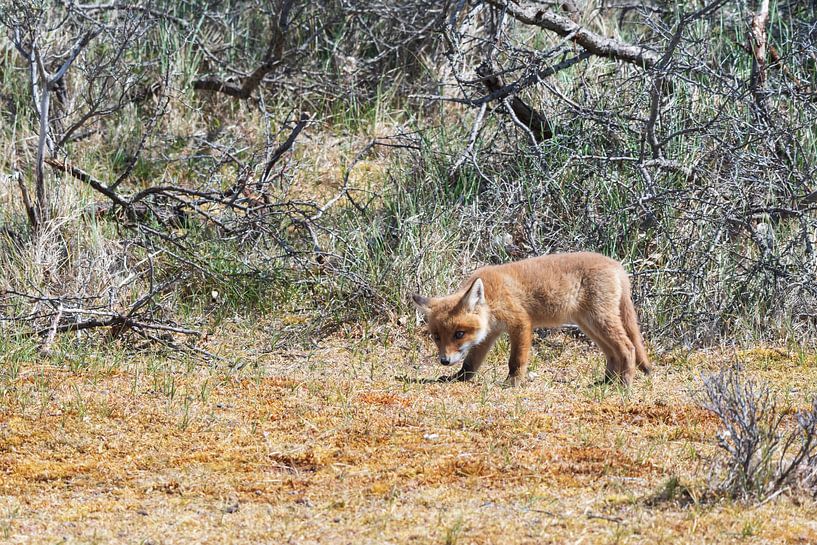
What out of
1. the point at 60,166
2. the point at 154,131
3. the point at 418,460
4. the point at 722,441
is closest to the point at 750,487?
the point at 722,441

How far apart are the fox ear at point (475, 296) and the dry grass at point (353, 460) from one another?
0.54m

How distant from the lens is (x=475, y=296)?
679 centimetres

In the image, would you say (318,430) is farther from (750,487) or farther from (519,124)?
(519,124)

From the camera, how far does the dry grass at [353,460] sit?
163 inches

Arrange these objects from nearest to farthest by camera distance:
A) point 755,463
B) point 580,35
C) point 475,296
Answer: point 755,463, point 475,296, point 580,35

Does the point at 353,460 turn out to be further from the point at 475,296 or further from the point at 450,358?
the point at 475,296

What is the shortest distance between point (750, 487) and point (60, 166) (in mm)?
7048

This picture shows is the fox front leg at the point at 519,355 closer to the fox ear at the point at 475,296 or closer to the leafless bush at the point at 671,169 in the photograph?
the fox ear at the point at 475,296

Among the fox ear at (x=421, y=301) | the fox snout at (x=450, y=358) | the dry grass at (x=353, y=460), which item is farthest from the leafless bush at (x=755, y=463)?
the fox ear at (x=421, y=301)

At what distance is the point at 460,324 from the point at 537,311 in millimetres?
590

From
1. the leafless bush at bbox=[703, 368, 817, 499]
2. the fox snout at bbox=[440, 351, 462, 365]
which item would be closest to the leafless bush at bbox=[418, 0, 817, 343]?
the fox snout at bbox=[440, 351, 462, 365]

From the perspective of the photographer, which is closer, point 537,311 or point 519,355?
point 519,355

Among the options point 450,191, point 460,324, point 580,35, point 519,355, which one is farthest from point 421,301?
point 580,35

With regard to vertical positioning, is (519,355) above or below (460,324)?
below
